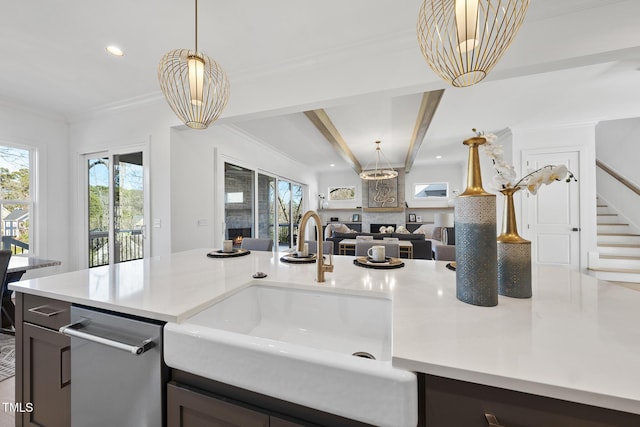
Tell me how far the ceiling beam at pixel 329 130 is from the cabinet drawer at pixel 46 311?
2.86 metres

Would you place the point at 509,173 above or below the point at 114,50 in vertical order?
below

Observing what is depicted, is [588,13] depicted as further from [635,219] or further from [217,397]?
[635,219]

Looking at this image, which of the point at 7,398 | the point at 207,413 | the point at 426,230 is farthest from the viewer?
the point at 426,230

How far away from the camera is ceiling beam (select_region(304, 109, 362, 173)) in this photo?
10.7ft

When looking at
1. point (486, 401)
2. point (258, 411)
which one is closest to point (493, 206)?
point (486, 401)

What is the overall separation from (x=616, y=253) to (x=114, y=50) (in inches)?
288

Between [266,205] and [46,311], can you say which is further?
[266,205]

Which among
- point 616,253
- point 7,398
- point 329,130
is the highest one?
point 329,130

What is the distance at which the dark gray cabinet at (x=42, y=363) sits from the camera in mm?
1012

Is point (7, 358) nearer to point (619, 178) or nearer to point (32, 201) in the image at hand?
point (32, 201)

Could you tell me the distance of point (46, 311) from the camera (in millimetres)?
1035

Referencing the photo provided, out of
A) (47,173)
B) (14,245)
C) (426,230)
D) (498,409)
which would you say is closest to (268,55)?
(498,409)

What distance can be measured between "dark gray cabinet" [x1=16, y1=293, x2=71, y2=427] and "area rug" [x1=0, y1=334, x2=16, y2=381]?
114 centimetres

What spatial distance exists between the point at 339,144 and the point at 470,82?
371cm
